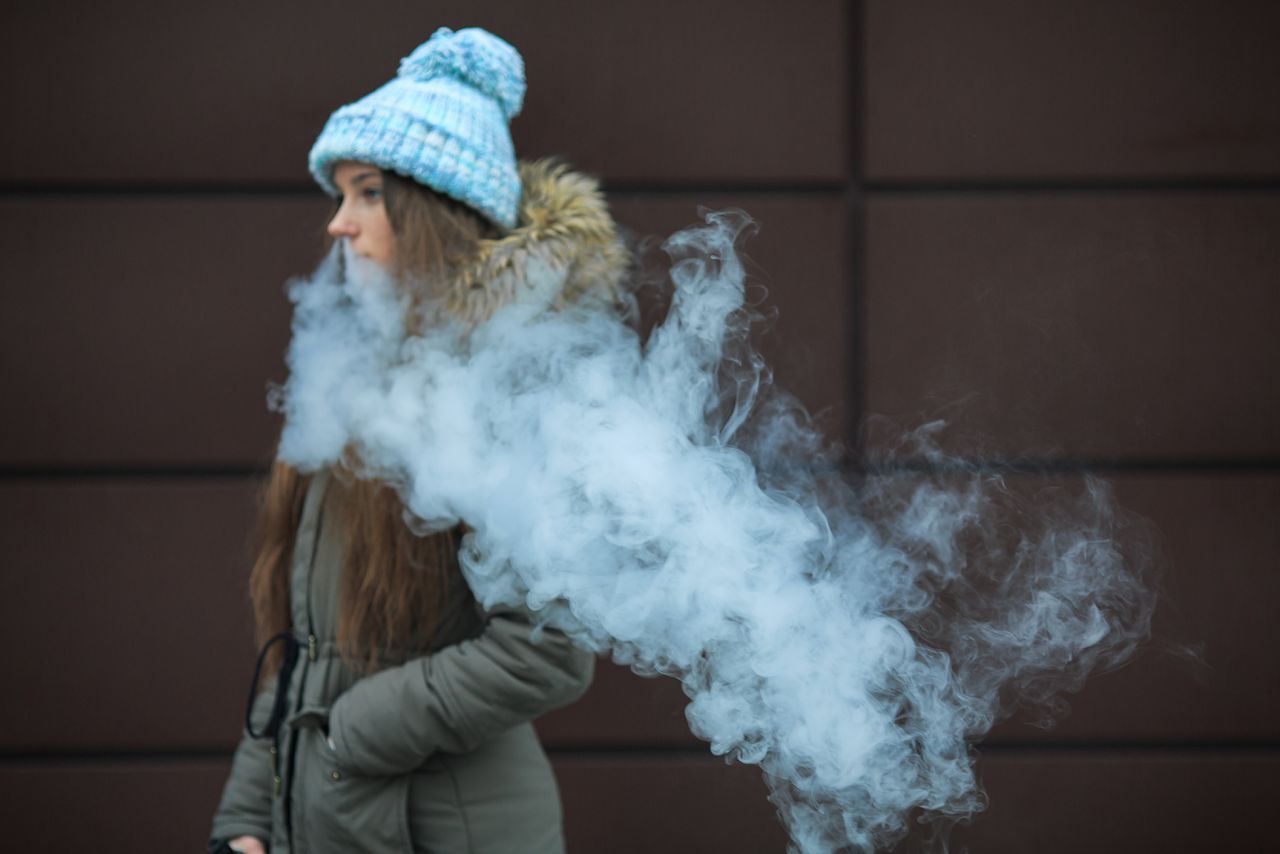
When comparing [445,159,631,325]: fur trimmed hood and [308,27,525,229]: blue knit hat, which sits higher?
[308,27,525,229]: blue knit hat

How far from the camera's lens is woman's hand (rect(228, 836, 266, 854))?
1613mm

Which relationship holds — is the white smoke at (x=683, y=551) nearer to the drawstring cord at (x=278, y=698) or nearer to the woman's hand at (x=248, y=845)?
the drawstring cord at (x=278, y=698)

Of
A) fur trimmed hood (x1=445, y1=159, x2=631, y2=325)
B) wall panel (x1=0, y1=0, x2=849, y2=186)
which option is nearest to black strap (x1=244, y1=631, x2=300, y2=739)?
fur trimmed hood (x1=445, y1=159, x2=631, y2=325)

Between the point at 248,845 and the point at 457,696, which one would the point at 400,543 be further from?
the point at 248,845

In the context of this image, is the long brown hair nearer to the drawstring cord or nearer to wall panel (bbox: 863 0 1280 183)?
the drawstring cord

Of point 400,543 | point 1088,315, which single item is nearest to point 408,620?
point 400,543

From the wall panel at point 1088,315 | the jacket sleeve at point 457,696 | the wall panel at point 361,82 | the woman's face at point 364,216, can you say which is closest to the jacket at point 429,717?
the jacket sleeve at point 457,696

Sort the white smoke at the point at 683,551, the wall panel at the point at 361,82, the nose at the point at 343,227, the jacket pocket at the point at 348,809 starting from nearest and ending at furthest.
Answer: the white smoke at the point at 683,551, the jacket pocket at the point at 348,809, the nose at the point at 343,227, the wall panel at the point at 361,82

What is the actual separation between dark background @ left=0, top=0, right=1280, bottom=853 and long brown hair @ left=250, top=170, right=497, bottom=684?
3.50 ft

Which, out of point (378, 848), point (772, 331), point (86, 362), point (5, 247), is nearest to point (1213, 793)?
point (772, 331)

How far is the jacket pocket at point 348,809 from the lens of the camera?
1.52 metres

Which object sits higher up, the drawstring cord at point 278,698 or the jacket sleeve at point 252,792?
the drawstring cord at point 278,698

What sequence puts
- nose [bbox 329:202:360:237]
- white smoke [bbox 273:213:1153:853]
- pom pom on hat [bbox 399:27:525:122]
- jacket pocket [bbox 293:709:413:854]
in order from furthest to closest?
pom pom on hat [bbox 399:27:525:122]
nose [bbox 329:202:360:237]
jacket pocket [bbox 293:709:413:854]
white smoke [bbox 273:213:1153:853]

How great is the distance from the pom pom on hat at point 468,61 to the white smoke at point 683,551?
0.34m
